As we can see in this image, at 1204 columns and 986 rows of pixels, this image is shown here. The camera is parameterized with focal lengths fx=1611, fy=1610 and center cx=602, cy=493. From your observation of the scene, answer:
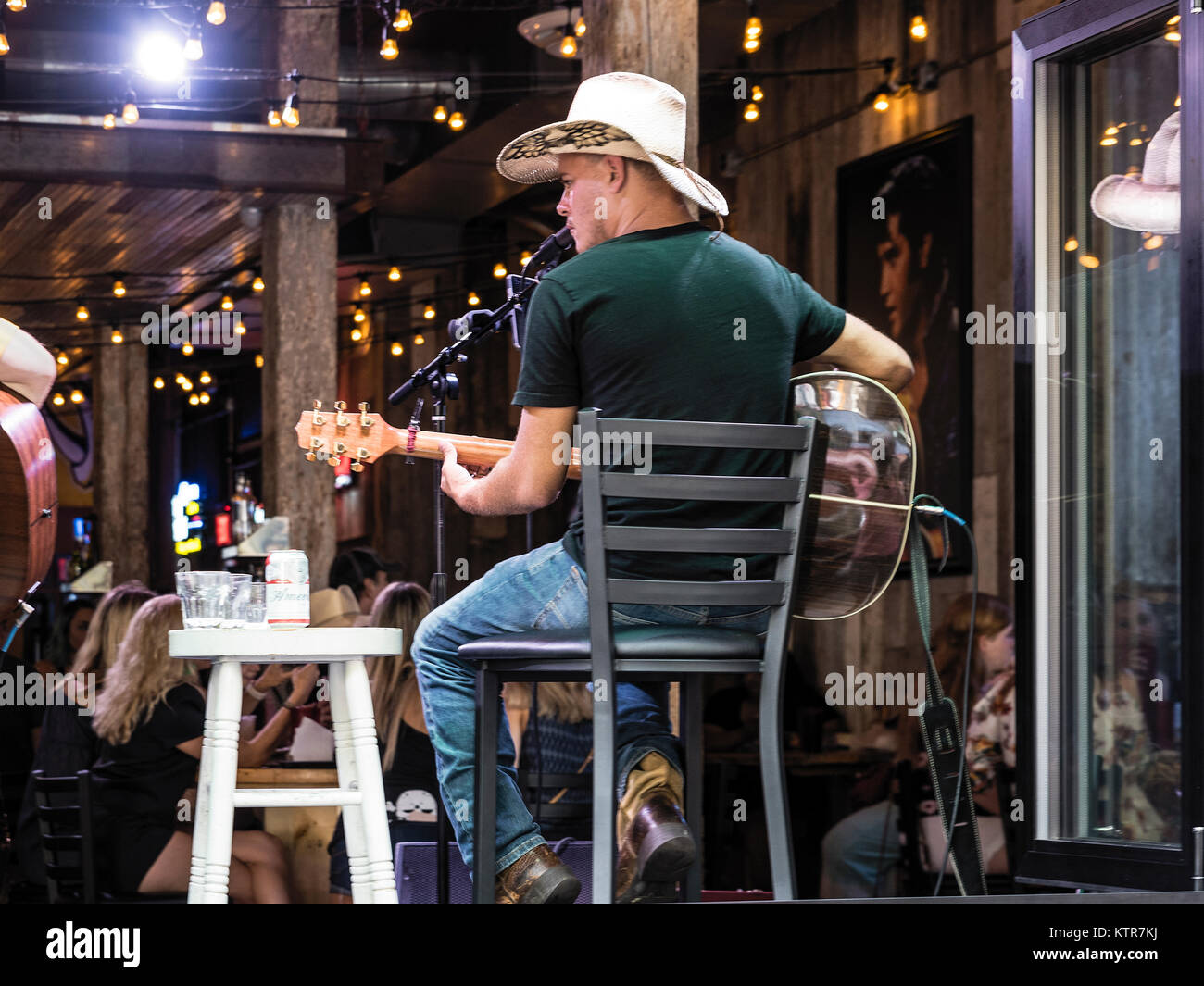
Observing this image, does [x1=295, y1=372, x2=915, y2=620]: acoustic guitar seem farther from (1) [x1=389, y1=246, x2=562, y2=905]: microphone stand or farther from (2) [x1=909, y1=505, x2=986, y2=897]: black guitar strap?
(1) [x1=389, y1=246, x2=562, y2=905]: microphone stand

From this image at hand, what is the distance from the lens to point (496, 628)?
2.77 m

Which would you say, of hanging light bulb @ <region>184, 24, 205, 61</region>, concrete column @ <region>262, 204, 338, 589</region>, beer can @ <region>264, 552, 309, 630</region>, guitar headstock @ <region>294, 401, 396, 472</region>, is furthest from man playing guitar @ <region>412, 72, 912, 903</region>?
concrete column @ <region>262, 204, 338, 589</region>

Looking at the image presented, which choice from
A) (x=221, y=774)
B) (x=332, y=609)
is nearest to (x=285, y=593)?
(x=221, y=774)

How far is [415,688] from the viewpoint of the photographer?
4750 mm

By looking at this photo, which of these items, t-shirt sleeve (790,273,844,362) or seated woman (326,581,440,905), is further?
seated woman (326,581,440,905)

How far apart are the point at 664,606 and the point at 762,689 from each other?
244mm

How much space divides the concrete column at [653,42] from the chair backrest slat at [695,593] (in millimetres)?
1981

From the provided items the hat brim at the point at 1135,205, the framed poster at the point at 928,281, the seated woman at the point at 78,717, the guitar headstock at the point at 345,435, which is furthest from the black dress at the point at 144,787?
the framed poster at the point at 928,281

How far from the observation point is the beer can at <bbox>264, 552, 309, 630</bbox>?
2.83 metres

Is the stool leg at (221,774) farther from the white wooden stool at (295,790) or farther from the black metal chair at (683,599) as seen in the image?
the black metal chair at (683,599)

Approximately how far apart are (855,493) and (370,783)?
998mm

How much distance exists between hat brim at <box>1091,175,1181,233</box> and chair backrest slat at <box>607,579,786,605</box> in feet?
5.16
